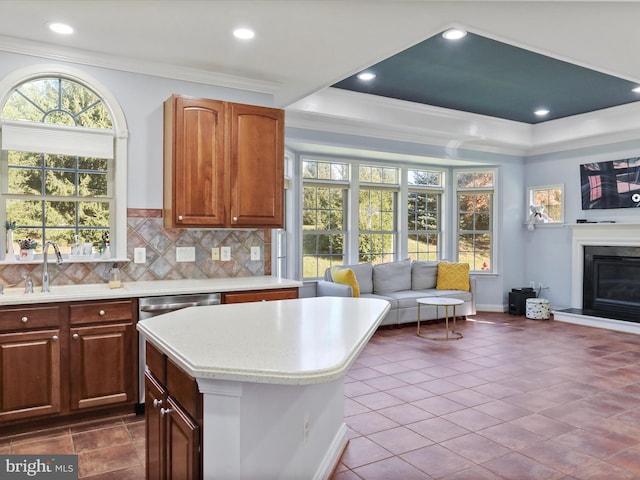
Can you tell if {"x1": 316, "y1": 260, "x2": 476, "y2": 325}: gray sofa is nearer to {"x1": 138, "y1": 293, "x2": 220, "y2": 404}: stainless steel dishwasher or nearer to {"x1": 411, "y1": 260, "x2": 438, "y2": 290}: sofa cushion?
{"x1": 411, "y1": 260, "x2": 438, "y2": 290}: sofa cushion

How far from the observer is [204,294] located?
3.57m

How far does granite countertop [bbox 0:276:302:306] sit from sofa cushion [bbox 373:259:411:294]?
2883 mm

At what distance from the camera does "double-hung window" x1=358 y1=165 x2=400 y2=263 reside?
283 inches

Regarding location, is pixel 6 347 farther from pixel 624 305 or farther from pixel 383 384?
pixel 624 305

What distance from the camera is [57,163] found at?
12.2 ft

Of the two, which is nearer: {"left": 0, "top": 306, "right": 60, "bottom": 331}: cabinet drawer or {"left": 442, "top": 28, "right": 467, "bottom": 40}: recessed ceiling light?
{"left": 0, "top": 306, "right": 60, "bottom": 331}: cabinet drawer

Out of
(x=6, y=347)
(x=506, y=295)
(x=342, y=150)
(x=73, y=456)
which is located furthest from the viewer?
(x=506, y=295)

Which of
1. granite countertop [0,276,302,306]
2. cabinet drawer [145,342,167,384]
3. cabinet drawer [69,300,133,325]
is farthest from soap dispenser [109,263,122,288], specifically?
cabinet drawer [145,342,167,384]

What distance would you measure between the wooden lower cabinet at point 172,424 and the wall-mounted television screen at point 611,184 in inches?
267

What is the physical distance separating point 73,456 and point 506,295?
6.83 meters

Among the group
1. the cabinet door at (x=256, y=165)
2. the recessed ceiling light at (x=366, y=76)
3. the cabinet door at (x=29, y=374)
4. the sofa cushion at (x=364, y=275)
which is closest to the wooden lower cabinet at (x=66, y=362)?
the cabinet door at (x=29, y=374)

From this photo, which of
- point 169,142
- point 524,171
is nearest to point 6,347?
point 169,142

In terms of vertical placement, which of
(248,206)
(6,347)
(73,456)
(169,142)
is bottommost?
(73,456)

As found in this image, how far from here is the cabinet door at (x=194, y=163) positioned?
3750mm
